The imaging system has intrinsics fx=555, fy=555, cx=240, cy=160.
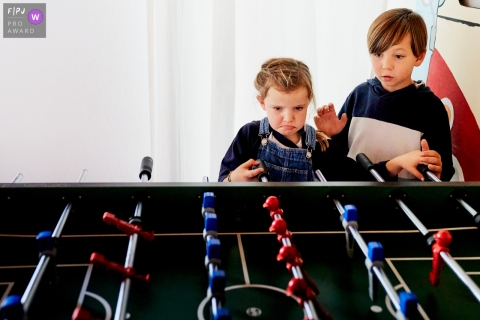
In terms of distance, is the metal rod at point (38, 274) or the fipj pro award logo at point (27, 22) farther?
the fipj pro award logo at point (27, 22)

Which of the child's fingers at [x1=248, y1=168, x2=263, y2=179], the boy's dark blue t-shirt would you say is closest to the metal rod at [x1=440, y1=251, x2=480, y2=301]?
the child's fingers at [x1=248, y1=168, x2=263, y2=179]

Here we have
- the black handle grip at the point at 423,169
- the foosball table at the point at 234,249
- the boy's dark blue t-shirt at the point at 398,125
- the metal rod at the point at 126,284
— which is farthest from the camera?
the boy's dark blue t-shirt at the point at 398,125

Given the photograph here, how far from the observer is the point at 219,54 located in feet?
6.57

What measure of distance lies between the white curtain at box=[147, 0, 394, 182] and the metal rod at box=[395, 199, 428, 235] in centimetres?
98

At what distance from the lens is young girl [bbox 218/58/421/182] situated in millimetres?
1508

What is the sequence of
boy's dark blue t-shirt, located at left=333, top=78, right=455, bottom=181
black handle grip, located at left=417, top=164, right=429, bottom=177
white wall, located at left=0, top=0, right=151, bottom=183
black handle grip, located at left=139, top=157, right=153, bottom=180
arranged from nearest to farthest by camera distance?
black handle grip, located at left=139, top=157, right=153, bottom=180 < black handle grip, located at left=417, top=164, right=429, bottom=177 < boy's dark blue t-shirt, located at left=333, top=78, right=455, bottom=181 < white wall, located at left=0, top=0, right=151, bottom=183

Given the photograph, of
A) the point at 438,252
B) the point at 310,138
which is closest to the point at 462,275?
the point at 438,252

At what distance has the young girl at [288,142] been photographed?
1.51 metres

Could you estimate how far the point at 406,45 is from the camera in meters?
1.65

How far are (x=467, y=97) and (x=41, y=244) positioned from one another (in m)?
1.48

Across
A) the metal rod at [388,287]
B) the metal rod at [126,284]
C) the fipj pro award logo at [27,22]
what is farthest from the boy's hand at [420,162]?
the fipj pro award logo at [27,22]

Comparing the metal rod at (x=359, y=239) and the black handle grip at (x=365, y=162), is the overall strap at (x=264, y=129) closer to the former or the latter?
the black handle grip at (x=365, y=162)

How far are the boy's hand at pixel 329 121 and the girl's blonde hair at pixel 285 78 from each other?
145 mm

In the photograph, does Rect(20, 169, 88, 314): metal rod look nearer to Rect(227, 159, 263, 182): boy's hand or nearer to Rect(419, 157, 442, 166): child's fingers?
Rect(227, 159, 263, 182): boy's hand
